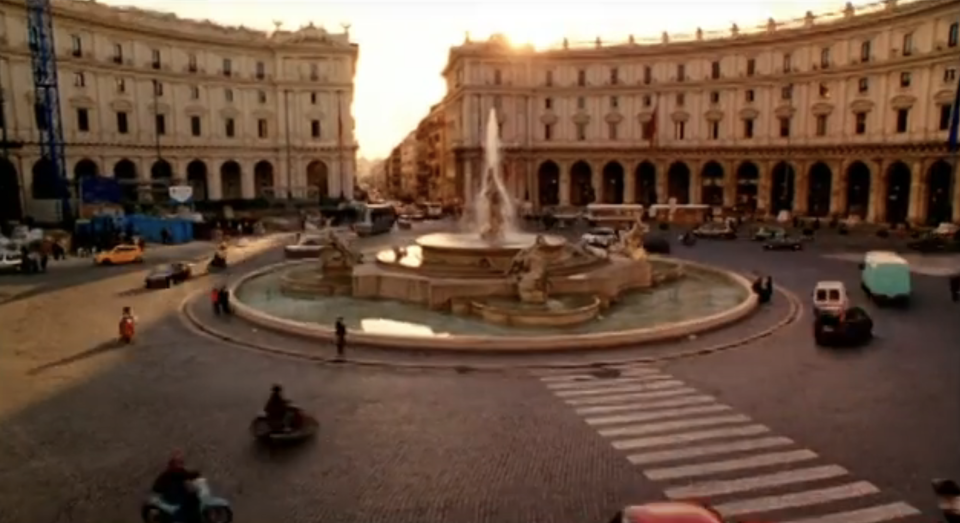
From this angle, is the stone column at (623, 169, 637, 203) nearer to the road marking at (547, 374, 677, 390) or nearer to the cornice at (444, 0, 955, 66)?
the cornice at (444, 0, 955, 66)

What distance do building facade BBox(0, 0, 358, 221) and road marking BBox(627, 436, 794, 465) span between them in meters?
63.7

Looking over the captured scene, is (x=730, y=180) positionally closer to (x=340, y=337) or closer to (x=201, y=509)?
(x=340, y=337)

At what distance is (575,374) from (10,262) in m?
36.5

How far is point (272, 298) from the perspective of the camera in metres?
31.7

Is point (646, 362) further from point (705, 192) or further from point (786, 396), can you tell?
point (705, 192)

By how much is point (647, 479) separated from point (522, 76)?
7902cm

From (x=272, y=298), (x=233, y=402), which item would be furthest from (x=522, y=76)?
(x=233, y=402)

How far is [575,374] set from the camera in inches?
786

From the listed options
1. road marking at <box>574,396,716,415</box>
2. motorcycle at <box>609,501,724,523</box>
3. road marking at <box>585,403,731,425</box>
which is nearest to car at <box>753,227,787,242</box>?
road marking at <box>574,396,716,415</box>

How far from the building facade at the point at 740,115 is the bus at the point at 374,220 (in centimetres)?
1610

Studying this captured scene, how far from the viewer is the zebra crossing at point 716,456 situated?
39.6ft

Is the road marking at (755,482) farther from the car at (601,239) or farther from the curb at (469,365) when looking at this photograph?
the car at (601,239)

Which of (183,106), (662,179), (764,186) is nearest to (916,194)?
(764,186)

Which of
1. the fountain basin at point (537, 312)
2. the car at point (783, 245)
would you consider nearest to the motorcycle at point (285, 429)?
the fountain basin at point (537, 312)
